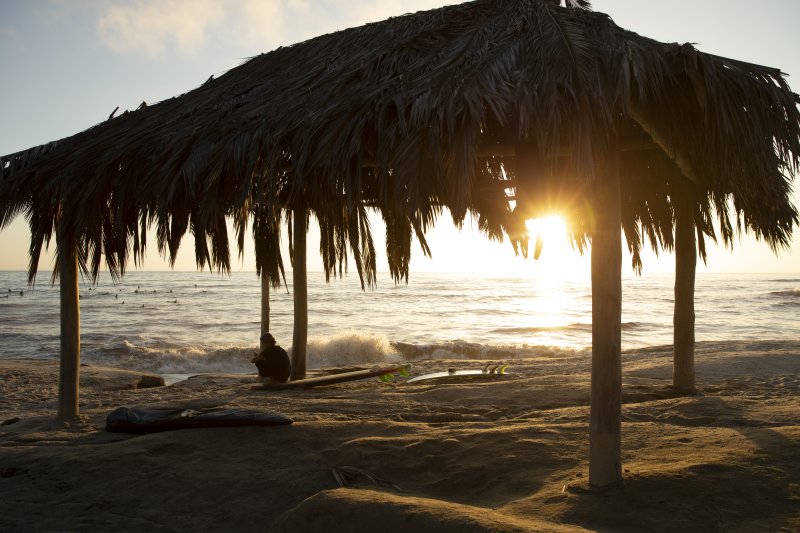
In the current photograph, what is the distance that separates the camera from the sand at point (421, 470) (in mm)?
3359

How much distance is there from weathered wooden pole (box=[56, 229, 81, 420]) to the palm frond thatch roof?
0.18 meters

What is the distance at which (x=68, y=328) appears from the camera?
20.1 feet

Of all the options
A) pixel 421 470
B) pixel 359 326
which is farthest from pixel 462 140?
pixel 359 326

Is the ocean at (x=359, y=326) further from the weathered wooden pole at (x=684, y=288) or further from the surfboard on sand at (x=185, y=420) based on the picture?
the weathered wooden pole at (x=684, y=288)

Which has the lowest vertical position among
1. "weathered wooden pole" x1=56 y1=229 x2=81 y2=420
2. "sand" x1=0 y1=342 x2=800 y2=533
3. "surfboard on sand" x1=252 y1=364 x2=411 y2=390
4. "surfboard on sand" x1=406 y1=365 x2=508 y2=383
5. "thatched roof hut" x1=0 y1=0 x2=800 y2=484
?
"surfboard on sand" x1=406 y1=365 x2=508 y2=383

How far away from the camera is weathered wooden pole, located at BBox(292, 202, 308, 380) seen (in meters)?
8.57

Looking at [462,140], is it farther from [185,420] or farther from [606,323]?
[185,420]

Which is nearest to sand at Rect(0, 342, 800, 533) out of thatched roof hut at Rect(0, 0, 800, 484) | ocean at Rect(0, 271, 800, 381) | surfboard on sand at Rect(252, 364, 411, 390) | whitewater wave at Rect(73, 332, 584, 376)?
thatched roof hut at Rect(0, 0, 800, 484)

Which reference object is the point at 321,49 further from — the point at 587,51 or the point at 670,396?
the point at 670,396

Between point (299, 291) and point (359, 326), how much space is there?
61.1 feet

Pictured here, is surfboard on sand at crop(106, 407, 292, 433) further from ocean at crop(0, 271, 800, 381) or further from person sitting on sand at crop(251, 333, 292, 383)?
ocean at crop(0, 271, 800, 381)

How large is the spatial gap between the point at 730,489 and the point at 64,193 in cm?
527

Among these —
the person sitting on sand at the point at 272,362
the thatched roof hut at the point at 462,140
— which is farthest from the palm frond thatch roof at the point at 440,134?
the person sitting on sand at the point at 272,362

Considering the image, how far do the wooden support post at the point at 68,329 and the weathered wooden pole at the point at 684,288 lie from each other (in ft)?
19.2
